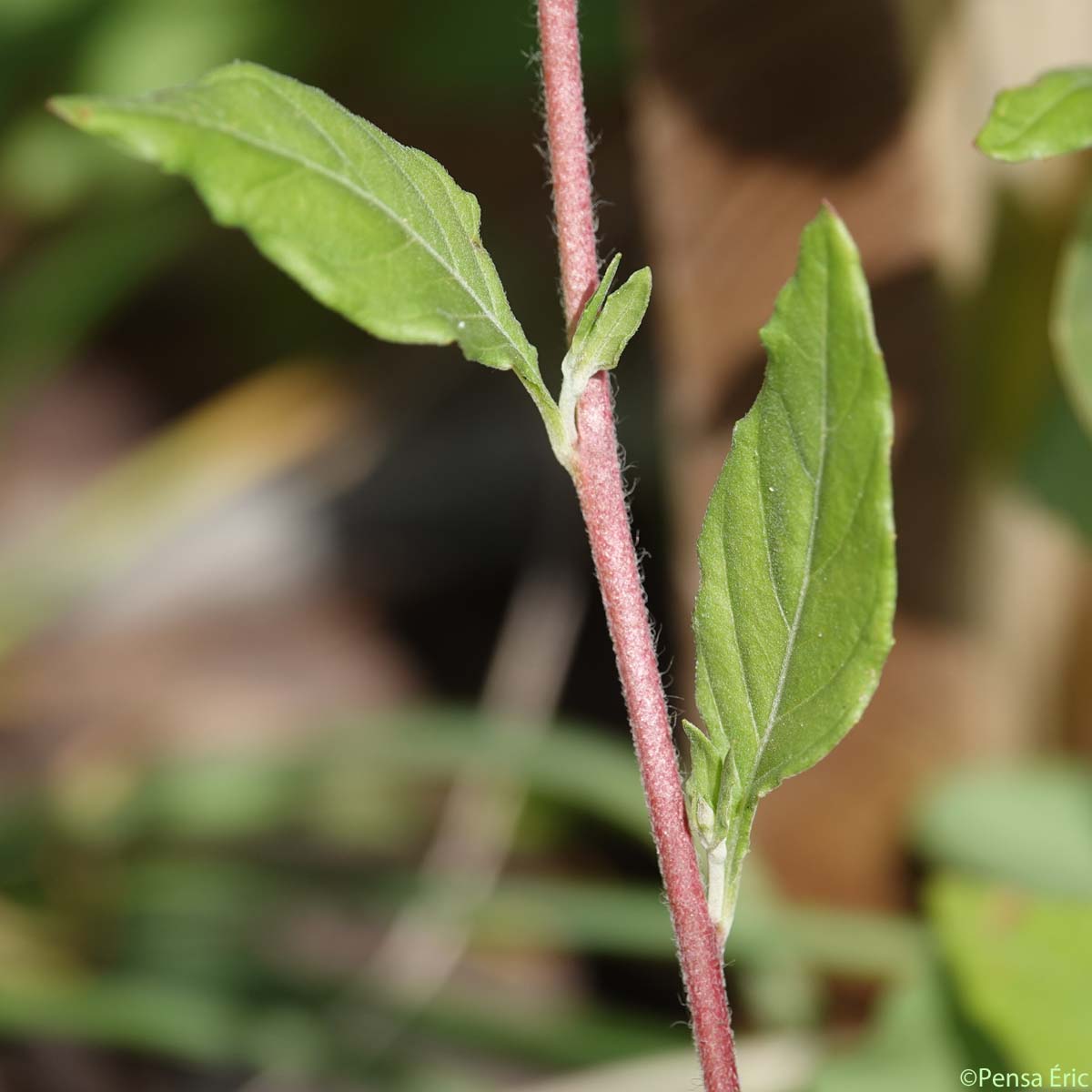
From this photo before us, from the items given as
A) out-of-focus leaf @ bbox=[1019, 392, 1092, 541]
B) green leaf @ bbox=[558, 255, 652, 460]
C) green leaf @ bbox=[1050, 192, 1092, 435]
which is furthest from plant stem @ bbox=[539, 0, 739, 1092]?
out-of-focus leaf @ bbox=[1019, 392, 1092, 541]

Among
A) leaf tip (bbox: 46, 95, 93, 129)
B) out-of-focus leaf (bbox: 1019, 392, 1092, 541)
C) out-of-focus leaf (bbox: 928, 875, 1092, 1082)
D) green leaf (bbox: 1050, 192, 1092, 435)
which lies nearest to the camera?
leaf tip (bbox: 46, 95, 93, 129)

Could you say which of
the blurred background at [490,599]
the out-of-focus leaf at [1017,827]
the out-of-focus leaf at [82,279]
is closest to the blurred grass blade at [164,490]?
the blurred background at [490,599]

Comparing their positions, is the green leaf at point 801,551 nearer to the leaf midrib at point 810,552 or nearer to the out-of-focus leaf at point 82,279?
the leaf midrib at point 810,552

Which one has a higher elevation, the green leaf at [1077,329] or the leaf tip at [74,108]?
the green leaf at [1077,329]

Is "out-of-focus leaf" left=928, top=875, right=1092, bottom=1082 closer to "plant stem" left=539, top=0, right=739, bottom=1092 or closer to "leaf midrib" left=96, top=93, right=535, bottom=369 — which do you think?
"plant stem" left=539, top=0, right=739, bottom=1092

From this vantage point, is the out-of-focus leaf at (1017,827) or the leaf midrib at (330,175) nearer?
the leaf midrib at (330,175)

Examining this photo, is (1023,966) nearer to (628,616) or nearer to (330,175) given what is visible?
(628,616)
